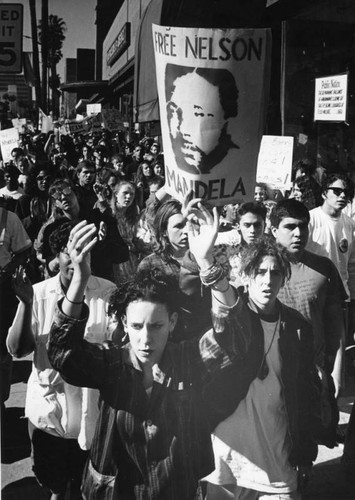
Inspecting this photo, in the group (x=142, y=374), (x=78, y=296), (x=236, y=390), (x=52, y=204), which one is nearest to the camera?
(x=78, y=296)

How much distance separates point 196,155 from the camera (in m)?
3.16

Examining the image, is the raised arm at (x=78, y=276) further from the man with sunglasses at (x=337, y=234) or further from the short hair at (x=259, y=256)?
the man with sunglasses at (x=337, y=234)

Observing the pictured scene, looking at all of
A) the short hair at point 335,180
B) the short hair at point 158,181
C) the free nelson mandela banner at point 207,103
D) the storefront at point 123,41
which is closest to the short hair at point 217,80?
the free nelson mandela banner at point 207,103

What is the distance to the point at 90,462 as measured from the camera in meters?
3.18

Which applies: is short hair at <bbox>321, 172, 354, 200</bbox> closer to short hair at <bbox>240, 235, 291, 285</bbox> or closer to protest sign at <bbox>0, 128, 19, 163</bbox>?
short hair at <bbox>240, 235, 291, 285</bbox>

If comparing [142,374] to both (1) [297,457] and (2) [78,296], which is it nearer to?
(2) [78,296]

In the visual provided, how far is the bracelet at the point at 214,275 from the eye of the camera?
303 centimetres

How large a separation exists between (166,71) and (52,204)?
991 millimetres

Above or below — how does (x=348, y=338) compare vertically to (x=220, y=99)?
below

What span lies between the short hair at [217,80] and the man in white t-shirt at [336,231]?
1456 mm

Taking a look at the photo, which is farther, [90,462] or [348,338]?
[348,338]

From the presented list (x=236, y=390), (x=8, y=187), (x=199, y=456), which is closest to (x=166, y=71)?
(x=236, y=390)

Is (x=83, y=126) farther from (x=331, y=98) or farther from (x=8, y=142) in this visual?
(x=331, y=98)

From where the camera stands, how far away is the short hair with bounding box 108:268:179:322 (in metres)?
3.12
